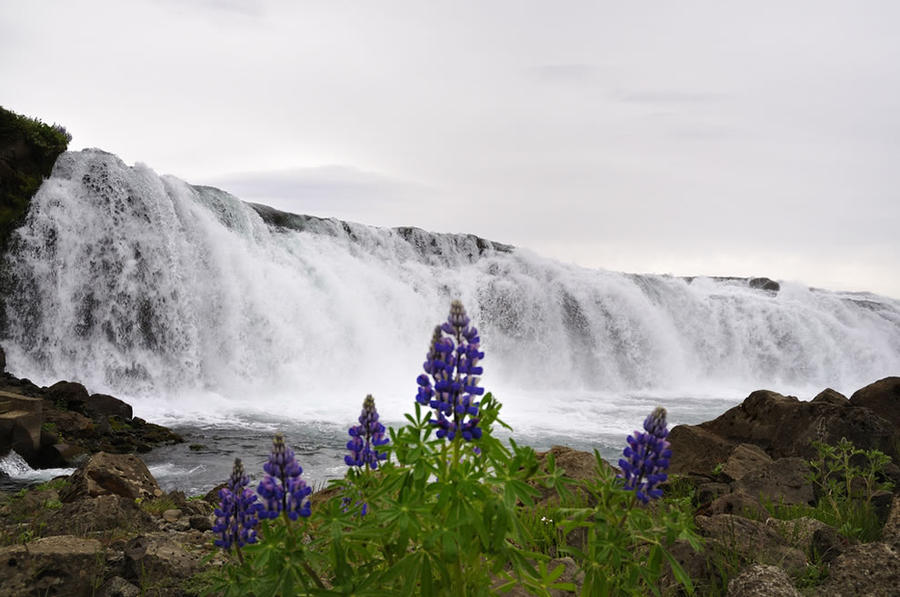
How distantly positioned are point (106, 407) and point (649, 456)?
1432 centimetres

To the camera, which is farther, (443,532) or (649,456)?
(649,456)

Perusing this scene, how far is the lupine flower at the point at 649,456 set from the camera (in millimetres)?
2469

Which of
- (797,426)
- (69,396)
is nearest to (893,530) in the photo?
(797,426)

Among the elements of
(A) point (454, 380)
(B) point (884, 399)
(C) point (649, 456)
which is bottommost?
(B) point (884, 399)

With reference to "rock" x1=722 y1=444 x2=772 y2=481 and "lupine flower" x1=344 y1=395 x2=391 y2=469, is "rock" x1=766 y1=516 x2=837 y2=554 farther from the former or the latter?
"lupine flower" x1=344 y1=395 x2=391 y2=469

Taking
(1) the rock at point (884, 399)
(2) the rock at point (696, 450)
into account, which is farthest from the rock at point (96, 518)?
(1) the rock at point (884, 399)

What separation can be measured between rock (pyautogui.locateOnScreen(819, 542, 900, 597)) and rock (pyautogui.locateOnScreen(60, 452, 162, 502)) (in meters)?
6.59

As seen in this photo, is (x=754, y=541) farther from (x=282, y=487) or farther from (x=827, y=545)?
(x=282, y=487)

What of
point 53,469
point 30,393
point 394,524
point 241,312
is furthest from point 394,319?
point 394,524

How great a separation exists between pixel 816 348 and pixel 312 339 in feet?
86.2

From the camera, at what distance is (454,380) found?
249 centimetres

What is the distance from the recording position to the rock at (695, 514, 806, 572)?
147 inches

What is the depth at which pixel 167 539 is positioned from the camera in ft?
13.2

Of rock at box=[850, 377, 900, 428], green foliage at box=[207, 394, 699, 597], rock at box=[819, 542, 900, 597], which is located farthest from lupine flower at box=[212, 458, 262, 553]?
rock at box=[850, 377, 900, 428]
